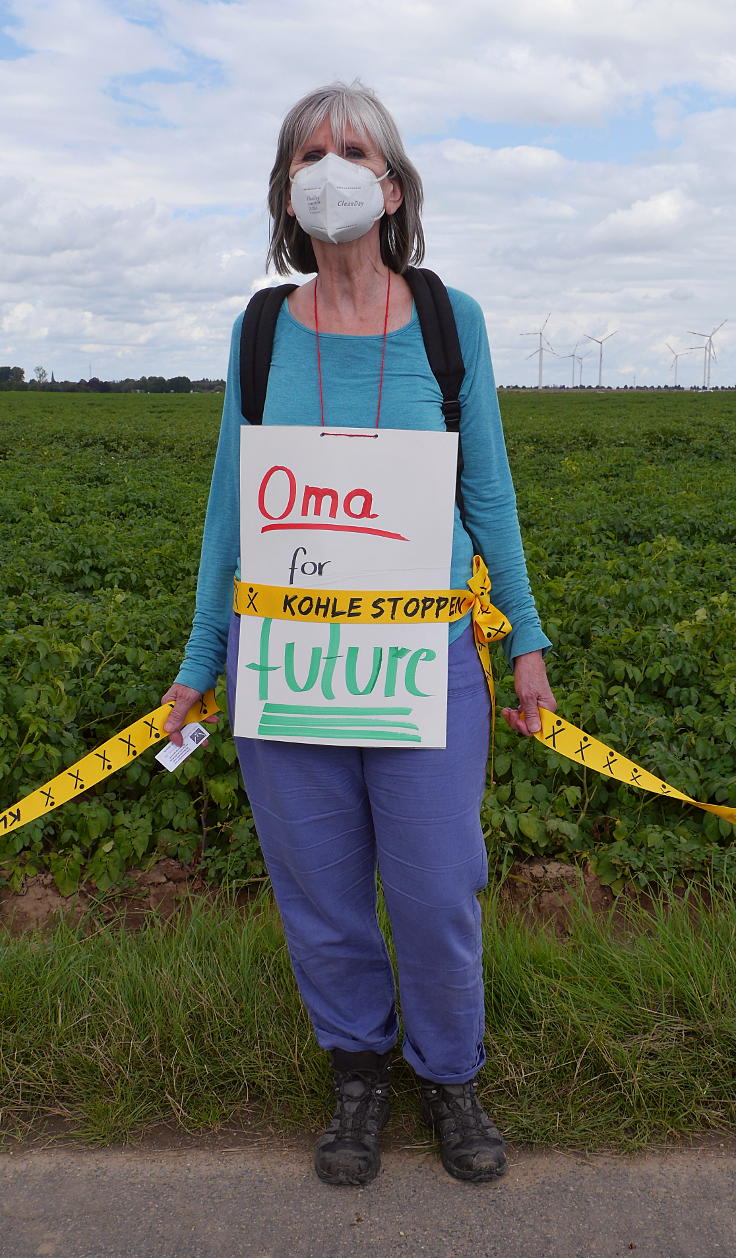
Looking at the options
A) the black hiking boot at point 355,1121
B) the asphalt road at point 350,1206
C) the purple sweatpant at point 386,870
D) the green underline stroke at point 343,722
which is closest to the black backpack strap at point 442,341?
the purple sweatpant at point 386,870

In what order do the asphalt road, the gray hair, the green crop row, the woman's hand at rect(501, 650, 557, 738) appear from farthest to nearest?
the green crop row, the woman's hand at rect(501, 650, 557, 738), the gray hair, the asphalt road

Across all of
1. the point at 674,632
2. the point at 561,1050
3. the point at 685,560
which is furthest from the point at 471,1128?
the point at 685,560

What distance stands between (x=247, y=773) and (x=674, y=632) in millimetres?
2961

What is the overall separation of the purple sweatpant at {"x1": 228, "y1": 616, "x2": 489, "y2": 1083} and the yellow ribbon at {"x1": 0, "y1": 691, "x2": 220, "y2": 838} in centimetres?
34

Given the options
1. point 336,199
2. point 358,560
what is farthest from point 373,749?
point 336,199

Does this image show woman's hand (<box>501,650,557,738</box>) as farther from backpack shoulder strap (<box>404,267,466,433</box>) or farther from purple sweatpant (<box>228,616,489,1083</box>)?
backpack shoulder strap (<box>404,267,466,433</box>)

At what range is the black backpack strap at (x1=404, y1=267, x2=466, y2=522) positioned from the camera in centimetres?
224

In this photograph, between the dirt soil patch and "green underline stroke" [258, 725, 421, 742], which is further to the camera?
the dirt soil patch

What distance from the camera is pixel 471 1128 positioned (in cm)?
237

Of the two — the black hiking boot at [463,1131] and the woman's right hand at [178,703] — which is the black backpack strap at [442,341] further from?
the black hiking boot at [463,1131]

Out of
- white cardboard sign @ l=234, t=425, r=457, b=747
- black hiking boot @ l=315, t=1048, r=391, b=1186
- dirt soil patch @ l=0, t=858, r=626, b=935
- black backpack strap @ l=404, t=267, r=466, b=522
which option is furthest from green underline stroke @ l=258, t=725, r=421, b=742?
dirt soil patch @ l=0, t=858, r=626, b=935

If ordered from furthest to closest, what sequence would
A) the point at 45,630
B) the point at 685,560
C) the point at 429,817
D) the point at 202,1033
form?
the point at 685,560 → the point at 45,630 → the point at 202,1033 → the point at 429,817

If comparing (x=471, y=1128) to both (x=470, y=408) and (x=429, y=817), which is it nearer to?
(x=429, y=817)

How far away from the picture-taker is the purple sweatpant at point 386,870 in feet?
7.49
